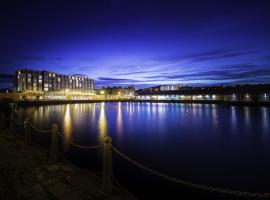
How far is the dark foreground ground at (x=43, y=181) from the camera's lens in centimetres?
472

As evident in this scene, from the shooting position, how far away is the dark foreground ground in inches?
186

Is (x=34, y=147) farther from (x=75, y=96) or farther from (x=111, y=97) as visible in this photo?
(x=111, y=97)

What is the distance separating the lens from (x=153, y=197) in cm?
757

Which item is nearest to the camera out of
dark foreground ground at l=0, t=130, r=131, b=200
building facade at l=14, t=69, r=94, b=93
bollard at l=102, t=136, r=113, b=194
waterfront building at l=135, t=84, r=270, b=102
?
dark foreground ground at l=0, t=130, r=131, b=200

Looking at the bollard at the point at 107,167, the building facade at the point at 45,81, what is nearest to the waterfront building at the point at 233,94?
the building facade at the point at 45,81

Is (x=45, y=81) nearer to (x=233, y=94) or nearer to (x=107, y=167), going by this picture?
(x=233, y=94)

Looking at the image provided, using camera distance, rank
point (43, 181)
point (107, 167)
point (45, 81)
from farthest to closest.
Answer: point (45, 81) < point (43, 181) < point (107, 167)

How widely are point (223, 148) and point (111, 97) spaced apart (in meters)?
117

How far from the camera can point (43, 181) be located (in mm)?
5449

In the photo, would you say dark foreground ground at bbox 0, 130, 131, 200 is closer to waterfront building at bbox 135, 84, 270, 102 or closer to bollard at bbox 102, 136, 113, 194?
bollard at bbox 102, 136, 113, 194

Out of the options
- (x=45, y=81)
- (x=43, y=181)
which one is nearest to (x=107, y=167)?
(x=43, y=181)

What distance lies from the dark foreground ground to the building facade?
106 m

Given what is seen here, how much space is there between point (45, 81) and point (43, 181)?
139036 millimetres

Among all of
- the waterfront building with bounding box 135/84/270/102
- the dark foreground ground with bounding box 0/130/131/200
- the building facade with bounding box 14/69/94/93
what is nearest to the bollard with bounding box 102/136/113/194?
the dark foreground ground with bounding box 0/130/131/200
